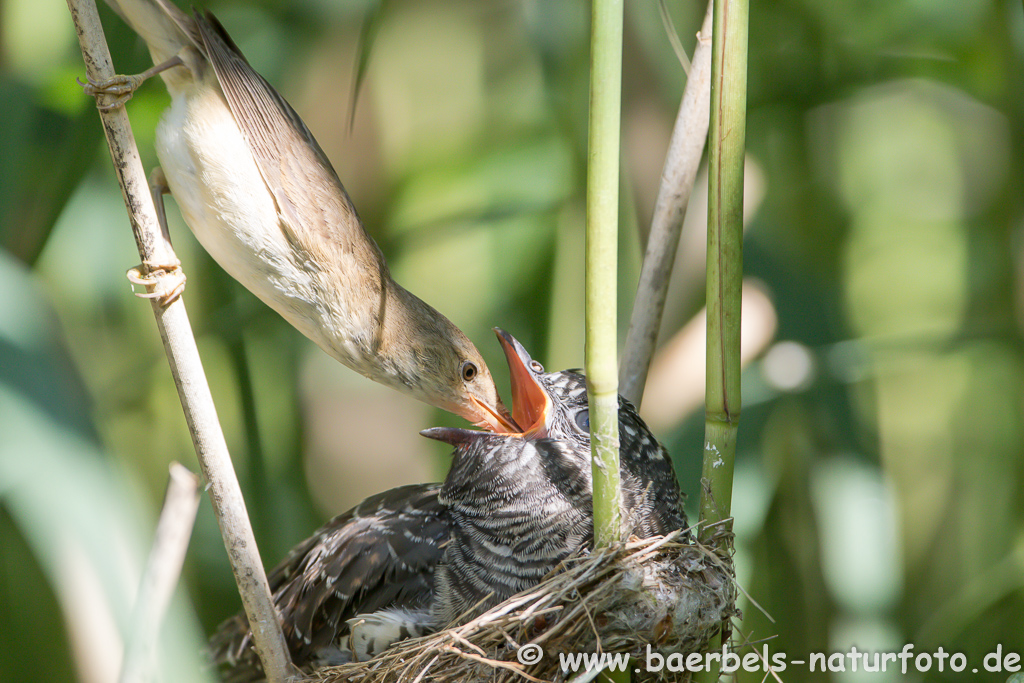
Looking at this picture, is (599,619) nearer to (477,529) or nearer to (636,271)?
(477,529)

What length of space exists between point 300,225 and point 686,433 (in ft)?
4.02

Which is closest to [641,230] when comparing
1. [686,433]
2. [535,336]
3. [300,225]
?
[535,336]

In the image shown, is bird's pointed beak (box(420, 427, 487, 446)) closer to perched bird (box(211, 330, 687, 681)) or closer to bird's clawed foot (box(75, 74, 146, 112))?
perched bird (box(211, 330, 687, 681))

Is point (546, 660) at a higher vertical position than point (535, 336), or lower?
lower

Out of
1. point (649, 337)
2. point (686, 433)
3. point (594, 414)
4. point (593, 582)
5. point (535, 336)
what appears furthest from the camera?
point (535, 336)

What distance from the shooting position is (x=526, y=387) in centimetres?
173

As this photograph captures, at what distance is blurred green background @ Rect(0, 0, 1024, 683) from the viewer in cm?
232

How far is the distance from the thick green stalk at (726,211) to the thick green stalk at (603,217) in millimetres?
205

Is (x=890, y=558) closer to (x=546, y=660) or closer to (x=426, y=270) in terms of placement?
(x=546, y=660)

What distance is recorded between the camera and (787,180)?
263 centimetres
